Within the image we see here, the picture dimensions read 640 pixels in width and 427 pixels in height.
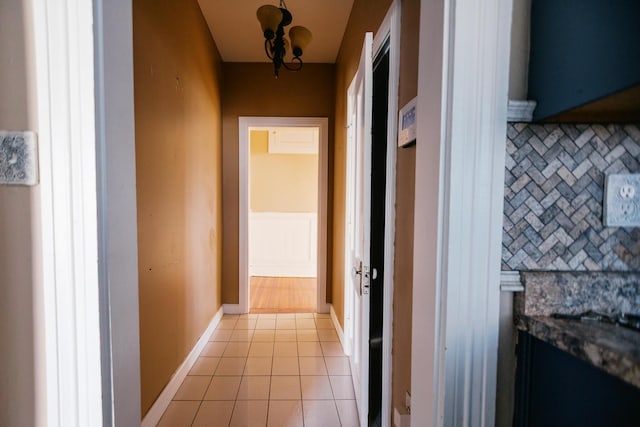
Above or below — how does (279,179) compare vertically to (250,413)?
above

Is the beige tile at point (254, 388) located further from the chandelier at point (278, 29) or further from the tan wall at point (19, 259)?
the chandelier at point (278, 29)

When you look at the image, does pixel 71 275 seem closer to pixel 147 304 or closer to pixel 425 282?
pixel 425 282

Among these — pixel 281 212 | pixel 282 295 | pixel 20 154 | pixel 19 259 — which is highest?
pixel 20 154

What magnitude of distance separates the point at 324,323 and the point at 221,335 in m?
1.09

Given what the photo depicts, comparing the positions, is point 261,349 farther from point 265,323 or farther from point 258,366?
point 265,323

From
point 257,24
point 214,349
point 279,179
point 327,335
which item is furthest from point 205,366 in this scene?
point 279,179

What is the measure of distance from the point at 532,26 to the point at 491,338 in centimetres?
67

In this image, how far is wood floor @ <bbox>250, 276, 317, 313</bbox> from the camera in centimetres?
403

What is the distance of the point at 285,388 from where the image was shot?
225cm

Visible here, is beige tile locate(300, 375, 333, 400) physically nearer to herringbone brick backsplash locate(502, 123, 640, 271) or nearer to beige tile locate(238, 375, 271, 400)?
beige tile locate(238, 375, 271, 400)

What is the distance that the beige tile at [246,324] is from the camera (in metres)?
3.40

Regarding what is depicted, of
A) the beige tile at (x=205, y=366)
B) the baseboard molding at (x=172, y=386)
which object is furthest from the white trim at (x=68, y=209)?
the beige tile at (x=205, y=366)

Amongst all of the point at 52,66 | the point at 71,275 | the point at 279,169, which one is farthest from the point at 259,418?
the point at 279,169

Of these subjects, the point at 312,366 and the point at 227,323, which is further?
the point at 227,323
